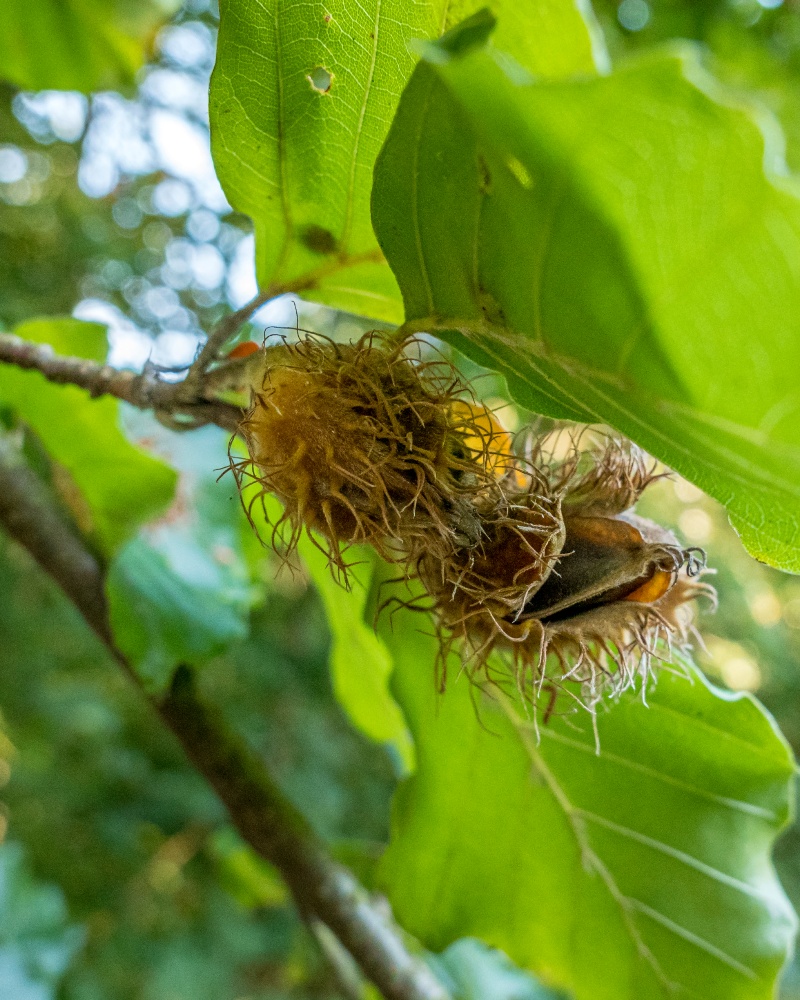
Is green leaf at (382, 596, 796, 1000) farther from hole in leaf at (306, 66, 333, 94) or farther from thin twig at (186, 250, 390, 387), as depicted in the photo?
hole in leaf at (306, 66, 333, 94)

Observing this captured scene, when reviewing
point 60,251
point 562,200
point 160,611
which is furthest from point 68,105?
point 562,200

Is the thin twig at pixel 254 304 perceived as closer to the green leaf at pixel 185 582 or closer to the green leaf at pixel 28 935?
the green leaf at pixel 185 582

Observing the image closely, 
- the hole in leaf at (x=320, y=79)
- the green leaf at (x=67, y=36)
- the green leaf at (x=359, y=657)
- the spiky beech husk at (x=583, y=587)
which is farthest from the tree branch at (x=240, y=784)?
the green leaf at (x=67, y=36)

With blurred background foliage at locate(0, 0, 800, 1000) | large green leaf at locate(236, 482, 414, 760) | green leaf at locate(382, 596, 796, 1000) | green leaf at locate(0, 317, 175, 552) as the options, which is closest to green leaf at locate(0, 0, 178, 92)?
blurred background foliage at locate(0, 0, 800, 1000)

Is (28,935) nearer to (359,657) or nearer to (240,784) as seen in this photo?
(240,784)

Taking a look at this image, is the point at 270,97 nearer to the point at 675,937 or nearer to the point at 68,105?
the point at 675,937

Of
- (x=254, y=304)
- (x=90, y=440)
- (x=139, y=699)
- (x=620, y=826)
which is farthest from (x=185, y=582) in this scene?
(x=139, y=699)
